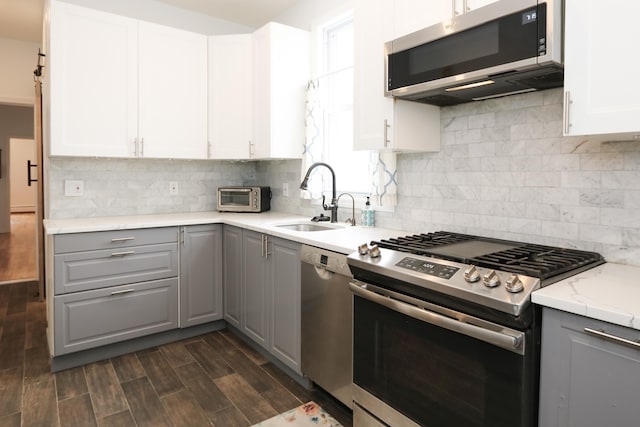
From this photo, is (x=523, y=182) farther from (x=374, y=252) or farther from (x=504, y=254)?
(x=374, y=252)

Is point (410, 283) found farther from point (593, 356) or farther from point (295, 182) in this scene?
point (295, 182)

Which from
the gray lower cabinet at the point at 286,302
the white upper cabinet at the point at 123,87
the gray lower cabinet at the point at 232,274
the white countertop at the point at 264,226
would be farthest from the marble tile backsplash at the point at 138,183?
the gray lower cabinet at the point at 286,302

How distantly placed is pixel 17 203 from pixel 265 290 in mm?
12131

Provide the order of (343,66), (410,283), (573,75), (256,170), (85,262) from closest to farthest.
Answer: (573,75) < (410,283) < (85,262) < (343,66) < (256,170)

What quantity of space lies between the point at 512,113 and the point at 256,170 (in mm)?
2554

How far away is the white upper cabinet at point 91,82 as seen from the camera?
9.11 feet

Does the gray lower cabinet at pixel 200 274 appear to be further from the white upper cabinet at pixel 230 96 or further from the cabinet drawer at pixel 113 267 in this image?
the white upper cabinet at pixel 230 96

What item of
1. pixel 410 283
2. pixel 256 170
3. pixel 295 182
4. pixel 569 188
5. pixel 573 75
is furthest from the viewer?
pixel 256 170

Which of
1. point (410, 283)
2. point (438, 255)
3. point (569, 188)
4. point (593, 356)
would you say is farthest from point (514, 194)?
point (593, 356)

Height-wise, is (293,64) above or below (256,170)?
above

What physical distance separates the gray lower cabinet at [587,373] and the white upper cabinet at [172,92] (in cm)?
282

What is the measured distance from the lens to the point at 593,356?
1143 millimetres

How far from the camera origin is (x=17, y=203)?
462 inches

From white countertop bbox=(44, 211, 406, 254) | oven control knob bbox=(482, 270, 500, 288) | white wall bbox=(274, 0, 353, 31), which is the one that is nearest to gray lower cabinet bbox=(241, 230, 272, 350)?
white countertop bbox=(44, 211, 406, 254)
